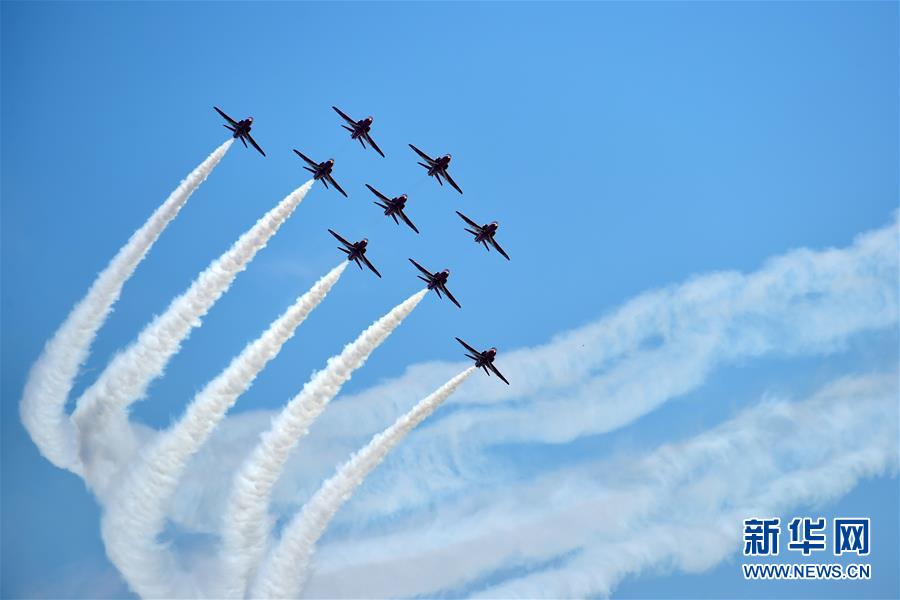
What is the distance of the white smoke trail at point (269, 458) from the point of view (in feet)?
213

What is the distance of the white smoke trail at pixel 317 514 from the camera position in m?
64.8

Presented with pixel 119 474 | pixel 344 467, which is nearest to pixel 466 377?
pixel 344 467

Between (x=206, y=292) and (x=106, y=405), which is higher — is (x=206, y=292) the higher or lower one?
the higher one

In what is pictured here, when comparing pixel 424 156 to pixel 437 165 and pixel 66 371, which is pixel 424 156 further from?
pixel 66 371

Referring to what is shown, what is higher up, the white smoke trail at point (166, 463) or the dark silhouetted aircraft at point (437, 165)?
the dark silhouetted aircraft at point (437, 165)

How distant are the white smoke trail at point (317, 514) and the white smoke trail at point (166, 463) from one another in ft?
18.1

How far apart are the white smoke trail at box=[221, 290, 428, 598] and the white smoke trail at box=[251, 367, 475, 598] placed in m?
1.13

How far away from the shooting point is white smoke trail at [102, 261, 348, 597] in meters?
65.9

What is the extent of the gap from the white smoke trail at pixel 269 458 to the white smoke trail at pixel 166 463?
253 centimetres

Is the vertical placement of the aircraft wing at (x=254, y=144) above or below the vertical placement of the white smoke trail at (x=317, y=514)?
above

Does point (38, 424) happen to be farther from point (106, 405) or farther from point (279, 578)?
point (279, 578)

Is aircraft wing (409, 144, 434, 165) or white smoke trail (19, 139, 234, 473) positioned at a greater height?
aircraft wing (409, 144, 434, 165)

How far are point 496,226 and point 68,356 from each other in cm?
2196

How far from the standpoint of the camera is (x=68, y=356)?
6931cm
